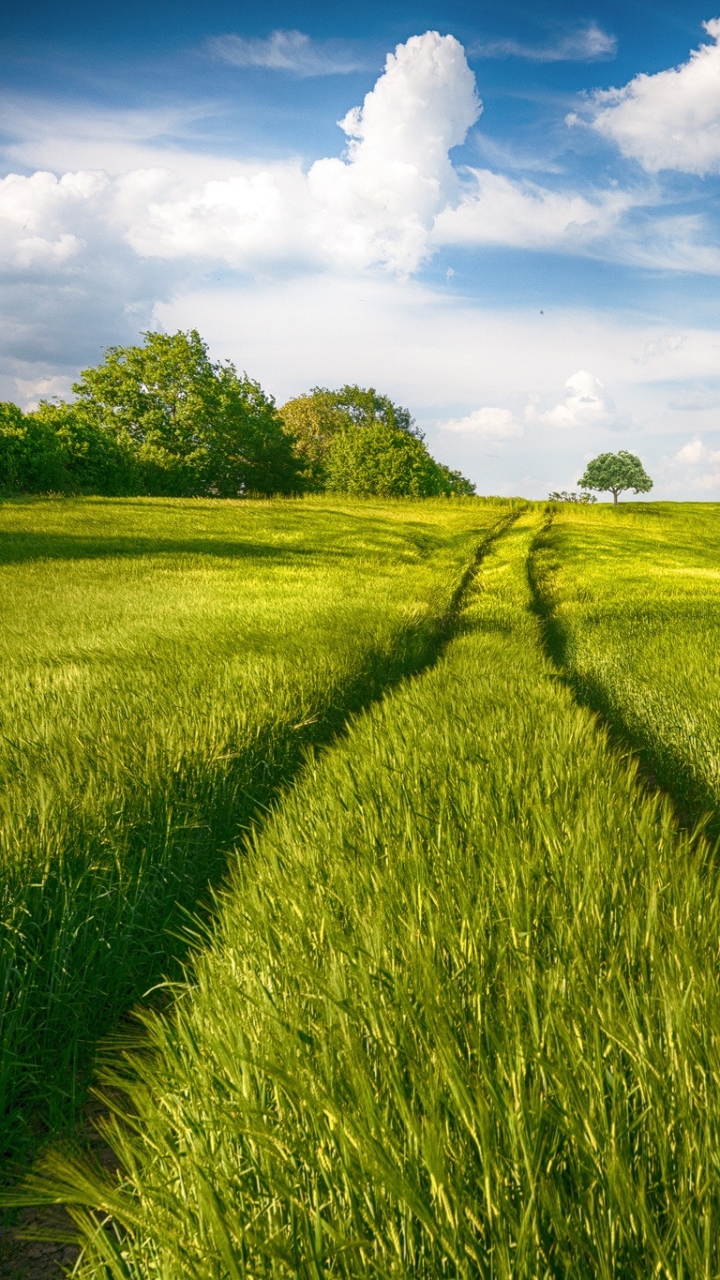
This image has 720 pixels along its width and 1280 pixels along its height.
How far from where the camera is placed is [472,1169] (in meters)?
1.07

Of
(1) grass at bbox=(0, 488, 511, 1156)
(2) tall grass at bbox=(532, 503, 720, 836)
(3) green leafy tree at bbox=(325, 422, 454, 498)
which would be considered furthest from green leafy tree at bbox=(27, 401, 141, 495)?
(1) grass at bbox=(0, 488, 511, 1156)

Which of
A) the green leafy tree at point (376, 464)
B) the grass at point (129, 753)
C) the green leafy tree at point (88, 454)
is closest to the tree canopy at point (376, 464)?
the green leafy tree at point (376, 464)

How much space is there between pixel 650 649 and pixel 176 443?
4257cm

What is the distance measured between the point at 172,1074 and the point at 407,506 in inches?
1468

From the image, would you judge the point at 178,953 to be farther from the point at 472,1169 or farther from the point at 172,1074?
the point at 472,1169

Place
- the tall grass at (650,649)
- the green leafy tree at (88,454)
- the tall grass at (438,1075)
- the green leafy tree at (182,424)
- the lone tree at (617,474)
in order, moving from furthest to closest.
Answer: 1. the lone tree at (617,474)
2. the green leafy tree at (182,424)
3. the green leafy tree at (88,454)
4. the tall grass at (650,649)
5. the tall grass at (438,1075)

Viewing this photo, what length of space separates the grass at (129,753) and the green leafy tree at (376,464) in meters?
42.2

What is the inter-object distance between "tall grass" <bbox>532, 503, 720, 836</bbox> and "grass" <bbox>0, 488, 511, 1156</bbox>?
1.95 m

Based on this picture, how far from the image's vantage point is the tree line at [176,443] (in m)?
36.5

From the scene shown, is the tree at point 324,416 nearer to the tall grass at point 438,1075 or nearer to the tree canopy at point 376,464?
the tree canopy at point 376,464

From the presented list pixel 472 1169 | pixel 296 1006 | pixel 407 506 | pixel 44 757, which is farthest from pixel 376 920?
pixel 407 506

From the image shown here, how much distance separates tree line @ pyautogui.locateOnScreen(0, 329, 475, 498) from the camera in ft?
120

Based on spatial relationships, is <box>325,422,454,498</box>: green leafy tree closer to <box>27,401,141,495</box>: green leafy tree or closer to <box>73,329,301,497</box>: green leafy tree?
<box>73,329,301,497</box>: green leafy tree

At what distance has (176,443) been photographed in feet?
148
